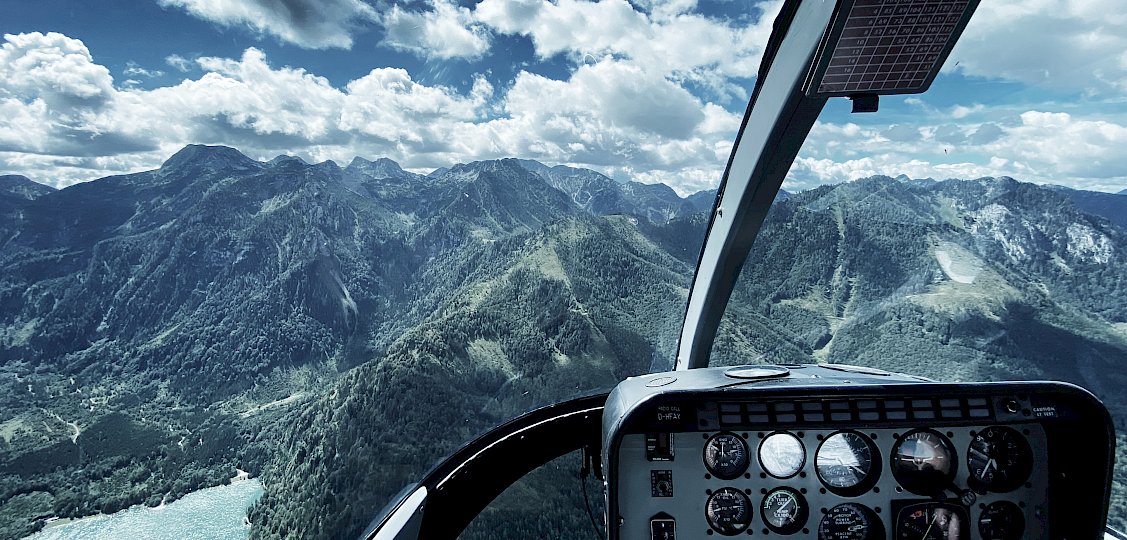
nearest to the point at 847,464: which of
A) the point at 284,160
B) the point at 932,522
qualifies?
the point at 932,522

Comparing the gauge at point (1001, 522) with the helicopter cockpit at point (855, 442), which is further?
the gauge at point (1001, 522)

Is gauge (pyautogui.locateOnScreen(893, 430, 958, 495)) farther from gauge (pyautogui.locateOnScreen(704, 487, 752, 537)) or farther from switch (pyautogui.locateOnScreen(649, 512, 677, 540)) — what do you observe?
switch (pyautogui.locateOnScreen(649, 512, 677, 540))

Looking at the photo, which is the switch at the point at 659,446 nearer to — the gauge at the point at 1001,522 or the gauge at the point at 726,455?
the gauge at the point at 726,455

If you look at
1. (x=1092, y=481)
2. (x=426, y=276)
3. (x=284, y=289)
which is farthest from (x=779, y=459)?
(x=284, y=289)

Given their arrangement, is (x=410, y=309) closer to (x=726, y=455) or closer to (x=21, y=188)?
(x=726, y=455)

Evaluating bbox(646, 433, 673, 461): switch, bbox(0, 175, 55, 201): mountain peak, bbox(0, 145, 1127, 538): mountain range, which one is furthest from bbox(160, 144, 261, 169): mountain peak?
bbox(646, 433, 673, 461): switch

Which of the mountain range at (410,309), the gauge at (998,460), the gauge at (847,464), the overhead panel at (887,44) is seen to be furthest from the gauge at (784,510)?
the overhead panel at (887,44)

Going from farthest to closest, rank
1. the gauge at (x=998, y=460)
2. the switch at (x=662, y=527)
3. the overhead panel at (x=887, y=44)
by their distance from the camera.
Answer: the switch at (x=662, y=527), the gauge at (x=998, y=460), the overhead panel at (x=887, y=44)
